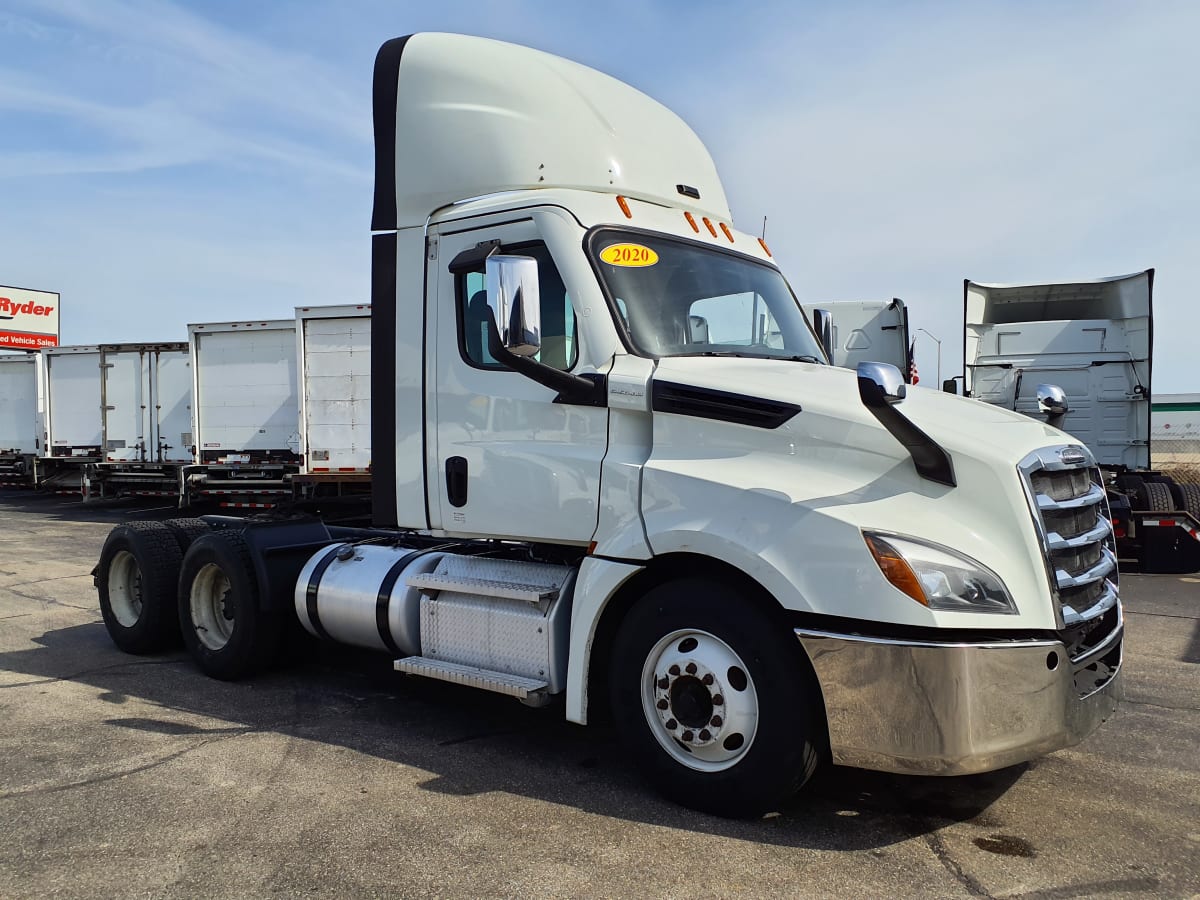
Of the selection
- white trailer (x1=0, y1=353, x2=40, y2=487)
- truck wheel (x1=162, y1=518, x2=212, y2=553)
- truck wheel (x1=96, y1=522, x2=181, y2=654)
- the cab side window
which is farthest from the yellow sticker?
white trailer (x1=0, y1=353, x2=40, y2=487)

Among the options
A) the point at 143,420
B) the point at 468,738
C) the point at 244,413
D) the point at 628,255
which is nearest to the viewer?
the point at 628,255

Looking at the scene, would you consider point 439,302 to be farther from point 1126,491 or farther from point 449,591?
point 1126,491

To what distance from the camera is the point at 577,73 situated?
5.39m

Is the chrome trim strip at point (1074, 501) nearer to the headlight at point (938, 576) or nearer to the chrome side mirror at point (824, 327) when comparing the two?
the headlight at point (938, 576)

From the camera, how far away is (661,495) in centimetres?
411

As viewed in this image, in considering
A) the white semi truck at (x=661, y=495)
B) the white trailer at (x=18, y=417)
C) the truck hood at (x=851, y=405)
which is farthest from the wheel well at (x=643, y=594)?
the white trailer at (x=18, y=417)

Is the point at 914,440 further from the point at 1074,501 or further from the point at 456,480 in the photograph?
the point at 456,480

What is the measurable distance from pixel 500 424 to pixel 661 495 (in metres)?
1.09

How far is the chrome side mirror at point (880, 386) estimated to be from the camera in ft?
11.9

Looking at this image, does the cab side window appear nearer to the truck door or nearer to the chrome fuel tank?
the truck door

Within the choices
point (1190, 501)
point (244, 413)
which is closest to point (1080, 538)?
point (1190, 501)

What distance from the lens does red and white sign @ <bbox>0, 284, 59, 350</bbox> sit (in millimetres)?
35531

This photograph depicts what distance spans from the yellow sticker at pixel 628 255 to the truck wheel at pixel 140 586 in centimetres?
450

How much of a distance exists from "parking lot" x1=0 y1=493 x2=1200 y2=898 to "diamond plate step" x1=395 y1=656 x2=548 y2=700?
15.7 inches
